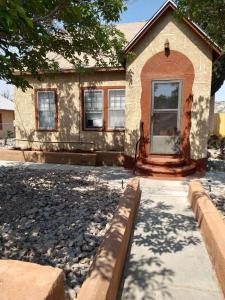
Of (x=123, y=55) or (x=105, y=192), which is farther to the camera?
(x=123, y=55)

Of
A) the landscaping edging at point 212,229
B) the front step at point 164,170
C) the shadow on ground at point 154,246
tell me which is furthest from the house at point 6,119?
the landscaping edging at point 212,229

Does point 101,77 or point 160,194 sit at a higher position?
point 101,77

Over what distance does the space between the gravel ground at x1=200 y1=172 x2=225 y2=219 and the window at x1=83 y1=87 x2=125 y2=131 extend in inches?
168

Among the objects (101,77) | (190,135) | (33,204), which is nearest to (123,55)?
(101,77)

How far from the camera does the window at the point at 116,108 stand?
1066cm

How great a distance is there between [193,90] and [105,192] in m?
4.83

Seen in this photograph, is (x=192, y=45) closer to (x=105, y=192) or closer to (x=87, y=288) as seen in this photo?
(x=105, y=192)

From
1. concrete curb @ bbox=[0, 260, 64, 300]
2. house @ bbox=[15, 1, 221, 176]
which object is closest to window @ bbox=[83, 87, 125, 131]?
house @ bbox=[15, 1, 221, 176]

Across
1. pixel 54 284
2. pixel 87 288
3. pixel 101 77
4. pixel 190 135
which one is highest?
pixel 101 77

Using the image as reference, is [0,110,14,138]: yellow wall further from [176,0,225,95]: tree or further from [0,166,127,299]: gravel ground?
[176,0,225,95]: tree

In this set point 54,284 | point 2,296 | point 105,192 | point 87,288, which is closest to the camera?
point 2,296

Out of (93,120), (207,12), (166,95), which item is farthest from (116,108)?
(207,12)

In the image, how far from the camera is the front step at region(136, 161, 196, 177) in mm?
8227

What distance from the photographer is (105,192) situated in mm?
6617
